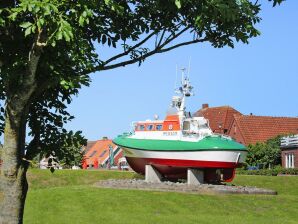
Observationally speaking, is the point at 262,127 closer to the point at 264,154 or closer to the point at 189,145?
the point at 264,154

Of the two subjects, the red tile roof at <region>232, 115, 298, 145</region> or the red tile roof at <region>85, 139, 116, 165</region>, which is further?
the red tile roof at <region>85, 139, 116, 165</region>

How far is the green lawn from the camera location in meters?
20.2

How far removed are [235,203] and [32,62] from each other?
62.9 ft

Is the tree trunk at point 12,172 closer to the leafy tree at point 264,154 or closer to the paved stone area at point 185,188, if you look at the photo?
the paved stone area at point 185,188

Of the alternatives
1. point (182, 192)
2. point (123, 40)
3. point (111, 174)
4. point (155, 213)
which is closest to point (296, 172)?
point (111, 174)

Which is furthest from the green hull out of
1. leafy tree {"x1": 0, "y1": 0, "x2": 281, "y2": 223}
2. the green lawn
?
leafy tree {"x1": 0, "y1": 0, "x2": 281, "y2": 223}

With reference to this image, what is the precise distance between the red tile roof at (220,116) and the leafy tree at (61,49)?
62.1m

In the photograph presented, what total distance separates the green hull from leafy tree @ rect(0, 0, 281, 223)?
22399 millimetres

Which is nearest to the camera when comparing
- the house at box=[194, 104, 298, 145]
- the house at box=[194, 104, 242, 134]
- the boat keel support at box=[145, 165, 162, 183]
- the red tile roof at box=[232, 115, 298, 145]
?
the boat keel support at box=[145, 165, 162, 183]

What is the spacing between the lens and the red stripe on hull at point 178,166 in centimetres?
3244

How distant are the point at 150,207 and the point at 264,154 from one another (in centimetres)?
3727

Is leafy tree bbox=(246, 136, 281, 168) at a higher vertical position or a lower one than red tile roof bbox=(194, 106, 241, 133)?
lower

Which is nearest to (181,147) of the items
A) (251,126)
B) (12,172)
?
(12,172)

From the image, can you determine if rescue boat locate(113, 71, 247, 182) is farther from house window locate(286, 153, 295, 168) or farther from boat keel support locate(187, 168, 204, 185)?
house window locate(286, 153, 295, 168)
